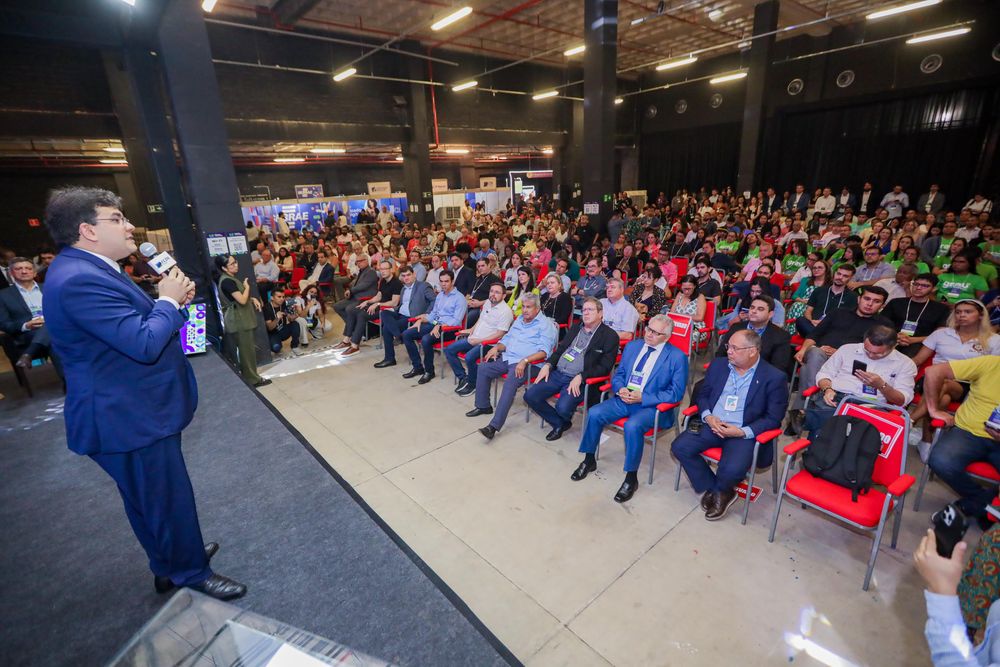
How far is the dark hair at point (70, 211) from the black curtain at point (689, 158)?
18.1m

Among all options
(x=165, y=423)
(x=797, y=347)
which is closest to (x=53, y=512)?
(x=165, y=423)

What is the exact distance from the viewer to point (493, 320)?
4719mm

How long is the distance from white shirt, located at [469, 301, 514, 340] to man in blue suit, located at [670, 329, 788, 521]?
2.12 meters

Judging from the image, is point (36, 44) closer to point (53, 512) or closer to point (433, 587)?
point (53, 512)

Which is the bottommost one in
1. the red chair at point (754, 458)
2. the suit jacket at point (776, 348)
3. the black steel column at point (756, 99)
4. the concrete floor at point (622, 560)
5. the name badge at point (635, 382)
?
the concrete floor at point (622, 560)

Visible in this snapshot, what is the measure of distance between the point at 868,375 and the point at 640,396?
4.81ft

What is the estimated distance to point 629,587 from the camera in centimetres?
242

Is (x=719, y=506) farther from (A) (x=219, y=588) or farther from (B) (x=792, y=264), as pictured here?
(B) (x=792, y=264)

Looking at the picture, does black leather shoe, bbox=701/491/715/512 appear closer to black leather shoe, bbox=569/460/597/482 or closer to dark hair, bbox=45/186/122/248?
black leather shoe, bbox=569/460/597/482

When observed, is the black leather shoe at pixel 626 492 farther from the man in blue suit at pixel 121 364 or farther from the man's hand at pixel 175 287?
the man's hand at pixel 175 287

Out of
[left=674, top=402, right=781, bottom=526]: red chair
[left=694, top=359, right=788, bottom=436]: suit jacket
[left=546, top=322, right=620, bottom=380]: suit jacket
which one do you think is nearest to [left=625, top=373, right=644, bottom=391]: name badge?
[left=546, top=322, right=620, bottom=380]: suit jacket

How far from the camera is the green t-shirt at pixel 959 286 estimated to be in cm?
472

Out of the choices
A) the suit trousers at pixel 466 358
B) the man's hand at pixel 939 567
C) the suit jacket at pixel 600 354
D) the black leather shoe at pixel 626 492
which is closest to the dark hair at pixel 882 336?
the suit jacket at pixel 600 354

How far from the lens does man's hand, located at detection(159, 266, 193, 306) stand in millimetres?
1628
